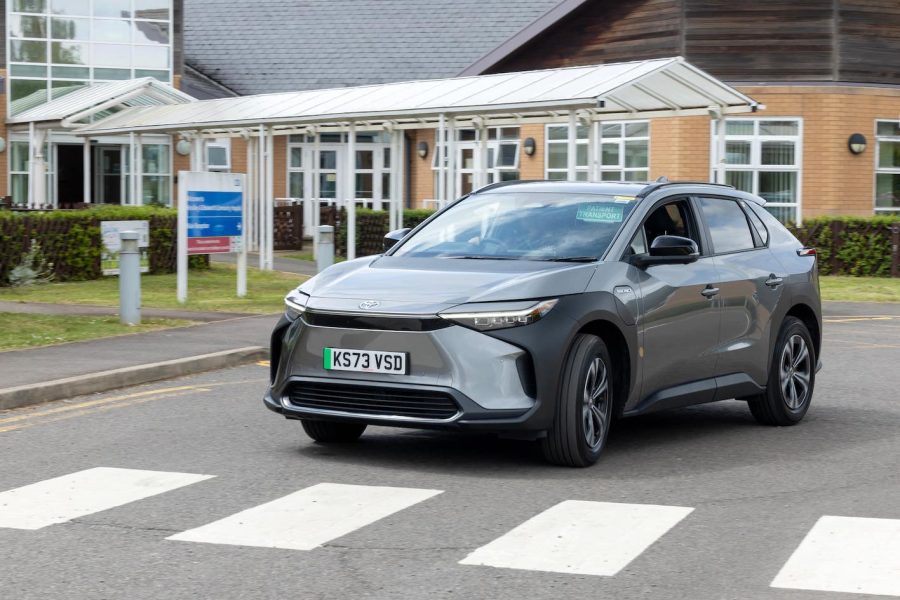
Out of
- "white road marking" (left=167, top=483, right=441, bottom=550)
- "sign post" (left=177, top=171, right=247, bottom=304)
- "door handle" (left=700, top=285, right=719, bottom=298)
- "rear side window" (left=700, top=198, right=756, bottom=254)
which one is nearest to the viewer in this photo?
"white road marking" (left=167, top=483, right=441, bottom=550)

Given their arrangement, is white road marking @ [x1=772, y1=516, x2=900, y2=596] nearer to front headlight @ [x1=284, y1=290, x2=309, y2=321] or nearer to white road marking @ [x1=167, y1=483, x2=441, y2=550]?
white road marking @ [x1=167, y1=483, x2=441, y2=550]

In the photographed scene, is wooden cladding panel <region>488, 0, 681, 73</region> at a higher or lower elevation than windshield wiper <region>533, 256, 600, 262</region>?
higher

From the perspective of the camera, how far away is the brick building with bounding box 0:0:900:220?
1184 inches

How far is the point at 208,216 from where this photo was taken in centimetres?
1955

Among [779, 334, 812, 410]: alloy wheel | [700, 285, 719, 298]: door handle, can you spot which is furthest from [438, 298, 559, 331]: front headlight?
[779, 334, 812, 410]: alloy wheel

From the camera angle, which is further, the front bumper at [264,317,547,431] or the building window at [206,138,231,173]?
the building window at [206,138,231,173]

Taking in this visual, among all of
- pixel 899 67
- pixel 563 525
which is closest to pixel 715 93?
pixel 899 67

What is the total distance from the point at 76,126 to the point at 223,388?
78.6 feet

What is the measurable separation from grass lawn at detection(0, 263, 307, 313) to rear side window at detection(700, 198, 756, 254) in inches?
354

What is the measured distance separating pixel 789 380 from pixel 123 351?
5.89 meters

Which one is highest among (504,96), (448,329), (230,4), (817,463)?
(230,4)

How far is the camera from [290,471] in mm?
8195

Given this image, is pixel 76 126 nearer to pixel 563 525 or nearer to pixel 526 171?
pixel 526 171

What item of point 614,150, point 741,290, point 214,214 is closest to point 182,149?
point 614,150
